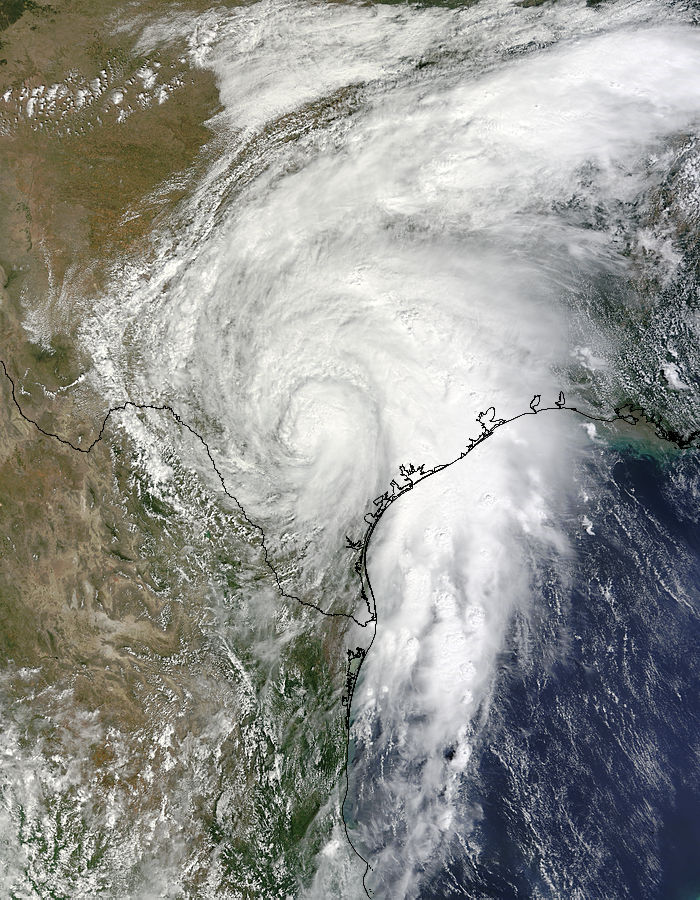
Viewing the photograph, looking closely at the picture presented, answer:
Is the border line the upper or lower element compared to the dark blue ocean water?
upper

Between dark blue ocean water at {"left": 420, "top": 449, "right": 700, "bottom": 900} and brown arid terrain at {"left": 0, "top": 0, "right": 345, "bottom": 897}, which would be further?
brown arid terrain at {"left": 0, "top": 0, "right": 345, "bottom": 897}

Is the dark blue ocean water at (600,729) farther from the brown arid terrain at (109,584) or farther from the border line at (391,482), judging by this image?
the brown arid terrain at (109,584)

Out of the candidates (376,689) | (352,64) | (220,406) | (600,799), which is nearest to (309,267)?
(220,406)

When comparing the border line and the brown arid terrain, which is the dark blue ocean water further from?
the brown arid terrain

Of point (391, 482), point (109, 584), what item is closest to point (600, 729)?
point (391, 482)

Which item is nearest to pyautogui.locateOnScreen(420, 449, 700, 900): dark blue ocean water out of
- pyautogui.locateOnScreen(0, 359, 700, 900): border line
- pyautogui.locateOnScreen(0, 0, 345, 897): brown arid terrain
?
pyautogui.locateOnScreen(0, 359, 700, 900): border line

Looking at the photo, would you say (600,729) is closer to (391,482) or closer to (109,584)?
(391,482)
